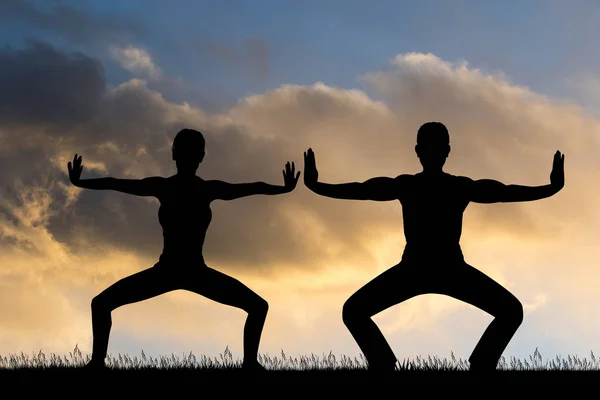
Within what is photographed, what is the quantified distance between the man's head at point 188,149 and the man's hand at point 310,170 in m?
1.75

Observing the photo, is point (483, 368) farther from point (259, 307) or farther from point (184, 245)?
point (184, 245)

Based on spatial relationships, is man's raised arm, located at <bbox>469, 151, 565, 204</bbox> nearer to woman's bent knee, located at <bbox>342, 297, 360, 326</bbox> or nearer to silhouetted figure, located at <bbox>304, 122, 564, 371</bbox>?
silhouetted figure, located at <bbox>304, 122, 564, 371</bbox>

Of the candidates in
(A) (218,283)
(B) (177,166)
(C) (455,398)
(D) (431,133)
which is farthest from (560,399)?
(B) (177,166)

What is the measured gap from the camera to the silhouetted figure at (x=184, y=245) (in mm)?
11789

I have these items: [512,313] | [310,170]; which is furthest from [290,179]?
[512,313]

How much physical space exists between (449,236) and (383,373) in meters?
1.94

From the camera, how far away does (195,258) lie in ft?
39.2

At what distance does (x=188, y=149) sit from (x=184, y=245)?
1.35m

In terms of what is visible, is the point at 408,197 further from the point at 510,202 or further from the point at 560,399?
the point at 560,399

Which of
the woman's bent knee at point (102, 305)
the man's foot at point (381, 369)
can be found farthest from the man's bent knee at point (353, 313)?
the woman's bent knee at point (102, 305)

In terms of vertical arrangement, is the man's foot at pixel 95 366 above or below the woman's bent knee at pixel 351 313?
below

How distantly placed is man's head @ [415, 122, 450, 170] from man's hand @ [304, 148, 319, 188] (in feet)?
4.66

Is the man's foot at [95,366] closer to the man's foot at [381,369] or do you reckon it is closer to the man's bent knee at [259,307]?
the man's bent knee at [259,307]

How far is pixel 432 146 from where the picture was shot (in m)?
11.6
